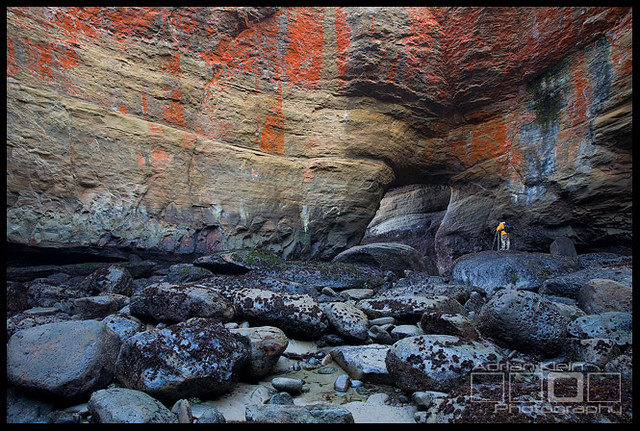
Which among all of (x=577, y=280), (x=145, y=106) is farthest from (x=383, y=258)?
(x=145, y=106)

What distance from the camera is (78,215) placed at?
810cm

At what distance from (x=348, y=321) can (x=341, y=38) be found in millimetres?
9892

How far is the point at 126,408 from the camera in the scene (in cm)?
266

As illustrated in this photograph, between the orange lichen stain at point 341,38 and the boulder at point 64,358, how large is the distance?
1032 cm

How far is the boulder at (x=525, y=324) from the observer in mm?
4047

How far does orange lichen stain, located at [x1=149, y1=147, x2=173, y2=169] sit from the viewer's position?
30.4ft

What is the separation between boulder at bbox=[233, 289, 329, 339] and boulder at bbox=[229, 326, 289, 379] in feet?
2.37

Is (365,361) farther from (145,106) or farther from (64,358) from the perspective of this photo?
(145,106)

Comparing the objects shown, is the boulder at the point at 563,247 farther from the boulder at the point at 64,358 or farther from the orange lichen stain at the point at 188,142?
the boulder at the point at 64,358

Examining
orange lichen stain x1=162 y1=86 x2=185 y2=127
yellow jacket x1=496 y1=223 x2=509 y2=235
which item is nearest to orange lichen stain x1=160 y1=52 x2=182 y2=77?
orange lichen stain x1=162 y1=86 x2=185 y2=127

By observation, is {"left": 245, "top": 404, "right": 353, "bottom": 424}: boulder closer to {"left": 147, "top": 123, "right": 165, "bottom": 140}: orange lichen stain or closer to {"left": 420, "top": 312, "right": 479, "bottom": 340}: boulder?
{"left": 420, "top": 312, "right": 479, "bottom": 340}: boulder

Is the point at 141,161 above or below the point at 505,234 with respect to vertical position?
above

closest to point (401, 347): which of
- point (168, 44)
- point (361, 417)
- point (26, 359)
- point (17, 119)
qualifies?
point (361, 417)

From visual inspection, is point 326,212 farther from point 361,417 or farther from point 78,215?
point 361,417
